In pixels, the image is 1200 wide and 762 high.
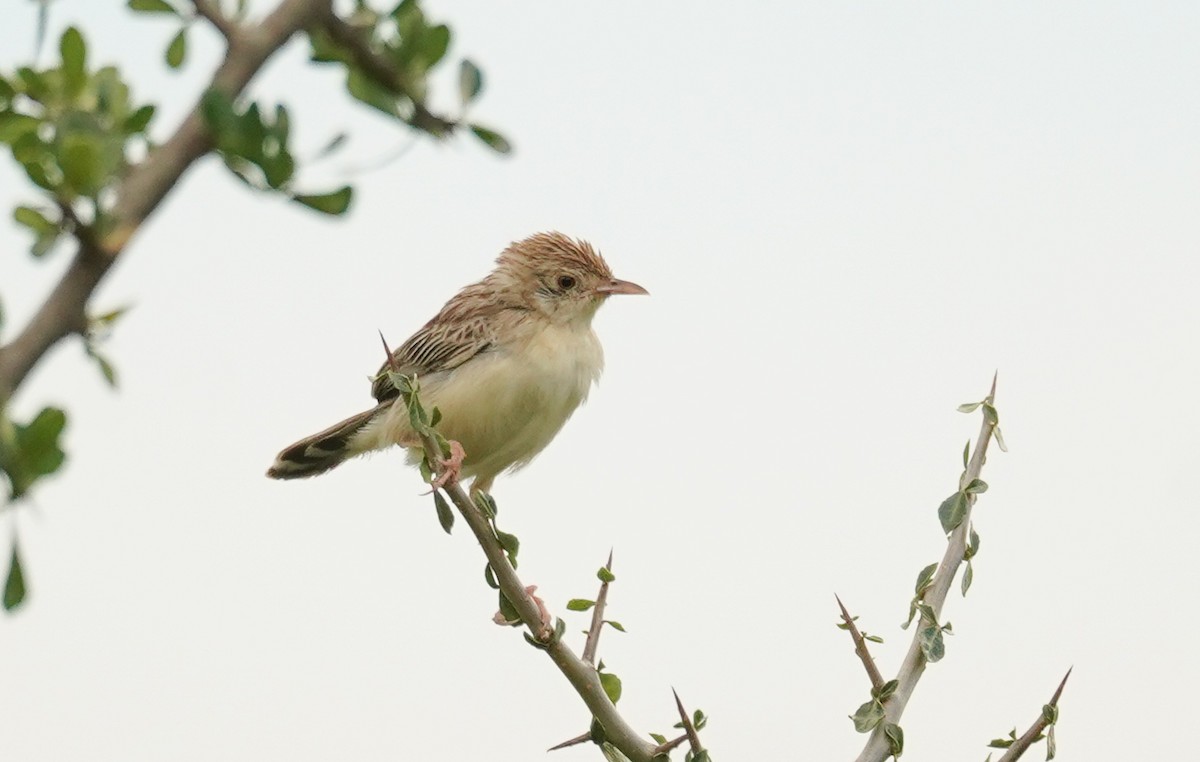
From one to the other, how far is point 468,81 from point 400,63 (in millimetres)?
94

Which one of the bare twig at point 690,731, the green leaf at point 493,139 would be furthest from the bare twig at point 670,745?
the green leaf at point 493,139

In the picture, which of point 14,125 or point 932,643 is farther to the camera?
point 932,643

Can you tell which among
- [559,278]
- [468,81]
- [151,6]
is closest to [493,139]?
[468,81]

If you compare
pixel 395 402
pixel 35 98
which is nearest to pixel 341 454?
pixel 395 402

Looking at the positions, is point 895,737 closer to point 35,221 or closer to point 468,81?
point 468,81

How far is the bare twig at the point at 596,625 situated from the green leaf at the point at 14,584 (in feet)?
7.52

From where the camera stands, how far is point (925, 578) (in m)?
3.20

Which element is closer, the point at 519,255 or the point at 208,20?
the point at 208,20

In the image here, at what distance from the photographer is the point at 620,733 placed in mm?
3094

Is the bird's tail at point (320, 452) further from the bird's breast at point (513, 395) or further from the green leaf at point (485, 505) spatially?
the green leaf at point (485, 505)

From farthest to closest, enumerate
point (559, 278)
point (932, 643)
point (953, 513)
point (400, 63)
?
point (559, 278), point (953, 513), point (932, 643), point (400, 63)

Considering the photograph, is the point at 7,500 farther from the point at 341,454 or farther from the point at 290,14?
the point at 341,454

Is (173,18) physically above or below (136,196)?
above

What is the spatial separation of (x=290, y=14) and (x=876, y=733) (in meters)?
2.26
